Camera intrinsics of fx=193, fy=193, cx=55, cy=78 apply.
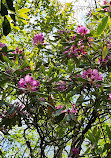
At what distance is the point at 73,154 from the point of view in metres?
2.04

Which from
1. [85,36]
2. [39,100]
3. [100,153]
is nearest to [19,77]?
[39,100]

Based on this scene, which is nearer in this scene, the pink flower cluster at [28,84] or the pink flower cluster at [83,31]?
the pink flower cluster at [28,84]

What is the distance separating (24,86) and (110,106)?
769 mm

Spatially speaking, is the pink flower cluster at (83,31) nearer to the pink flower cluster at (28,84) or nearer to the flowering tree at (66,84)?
the flowering tree at (66,84)

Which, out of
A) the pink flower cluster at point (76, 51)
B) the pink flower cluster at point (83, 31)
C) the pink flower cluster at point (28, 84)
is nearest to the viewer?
the pink flower cluster at point (28, 84)

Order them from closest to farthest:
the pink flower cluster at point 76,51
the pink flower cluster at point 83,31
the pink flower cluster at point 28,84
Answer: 1. the pink flower cluster at point 28,84
2. the pink flower cluster at point 83,31
3. the pink flower cluster at point 76,51

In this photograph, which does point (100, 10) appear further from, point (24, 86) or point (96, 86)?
point (24, 86)

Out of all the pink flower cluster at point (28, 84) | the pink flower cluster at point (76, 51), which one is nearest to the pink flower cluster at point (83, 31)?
the pink flower cluster at point (76, 51)

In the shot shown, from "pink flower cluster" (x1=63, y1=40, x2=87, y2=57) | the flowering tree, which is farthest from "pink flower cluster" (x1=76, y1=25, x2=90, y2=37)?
"pink flower cluster" (x1=63, y1=40, x2=87, y2=57)

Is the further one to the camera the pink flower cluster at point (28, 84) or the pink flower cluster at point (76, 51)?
the pink flower cluster at point (76, 51)

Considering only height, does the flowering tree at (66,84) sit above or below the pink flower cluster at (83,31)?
below

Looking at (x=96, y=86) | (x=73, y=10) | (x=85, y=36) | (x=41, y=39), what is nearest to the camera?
(x=96, y=86)

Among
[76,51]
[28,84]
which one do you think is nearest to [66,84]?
[28,84]

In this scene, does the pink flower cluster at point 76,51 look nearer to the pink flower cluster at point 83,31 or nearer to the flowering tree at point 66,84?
the flowering tree at point 66,84
